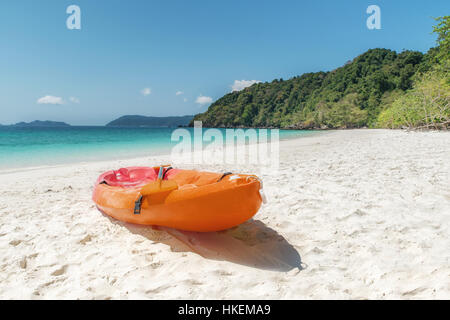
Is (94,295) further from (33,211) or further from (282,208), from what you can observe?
(33,211)

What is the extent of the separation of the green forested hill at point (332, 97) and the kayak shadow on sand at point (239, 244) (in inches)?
1034

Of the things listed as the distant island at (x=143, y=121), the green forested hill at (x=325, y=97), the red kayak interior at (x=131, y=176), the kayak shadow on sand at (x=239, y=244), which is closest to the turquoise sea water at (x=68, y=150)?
the red kayak interior at (x=131, y=176)

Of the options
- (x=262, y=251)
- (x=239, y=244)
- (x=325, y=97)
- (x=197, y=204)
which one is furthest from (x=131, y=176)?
(x=325, y=97)

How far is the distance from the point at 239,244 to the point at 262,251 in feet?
0.79

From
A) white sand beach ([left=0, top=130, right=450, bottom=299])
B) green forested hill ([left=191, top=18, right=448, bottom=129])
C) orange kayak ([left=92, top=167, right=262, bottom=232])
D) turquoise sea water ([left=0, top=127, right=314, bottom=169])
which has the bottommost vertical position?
white sand beach ([left=0, top=130, right=450, bottom=299])

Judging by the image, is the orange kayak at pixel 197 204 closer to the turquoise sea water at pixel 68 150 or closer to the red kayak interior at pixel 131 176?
the red kayak interior at pixel 131 176

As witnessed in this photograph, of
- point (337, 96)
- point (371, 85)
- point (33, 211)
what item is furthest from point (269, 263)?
point (337, 96)

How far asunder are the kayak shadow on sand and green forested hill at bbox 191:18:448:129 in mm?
26264

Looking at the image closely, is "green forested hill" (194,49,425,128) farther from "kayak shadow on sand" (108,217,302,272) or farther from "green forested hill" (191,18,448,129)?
"kayak shadow on sand" (108,217,302,272)

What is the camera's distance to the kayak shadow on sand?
7.62 ft

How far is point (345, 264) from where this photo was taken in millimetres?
2207

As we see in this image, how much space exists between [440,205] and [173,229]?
324 centimetres

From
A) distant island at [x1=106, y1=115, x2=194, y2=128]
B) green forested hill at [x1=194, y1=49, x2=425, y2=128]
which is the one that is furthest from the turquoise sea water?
distant island at [x1=106, y1=115, x2=194, y2=128]

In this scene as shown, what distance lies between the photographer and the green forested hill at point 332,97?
4903 centimetres
